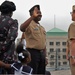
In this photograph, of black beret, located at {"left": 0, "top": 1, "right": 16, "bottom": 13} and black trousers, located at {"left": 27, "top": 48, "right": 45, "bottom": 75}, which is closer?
black beret, located at {"left": 0, "top": 1, "right": 16, "bottom": 13}

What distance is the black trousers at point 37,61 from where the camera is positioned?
15.9ft

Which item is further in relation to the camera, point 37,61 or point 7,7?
point 37,61

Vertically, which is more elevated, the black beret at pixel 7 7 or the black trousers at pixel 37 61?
the black beret at pixel 7 7

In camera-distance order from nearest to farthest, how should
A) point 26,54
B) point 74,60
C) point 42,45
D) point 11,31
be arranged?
point 11,31
point 26,54
point 74,60
point 42,45

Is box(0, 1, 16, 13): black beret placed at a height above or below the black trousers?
above

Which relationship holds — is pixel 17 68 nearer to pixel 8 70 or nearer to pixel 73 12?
pixel 8 70

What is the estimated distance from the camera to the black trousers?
15.9 ft

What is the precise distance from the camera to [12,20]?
4031mm

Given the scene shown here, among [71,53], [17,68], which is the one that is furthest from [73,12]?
[17,68]

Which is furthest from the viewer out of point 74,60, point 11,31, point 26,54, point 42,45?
point 42,45

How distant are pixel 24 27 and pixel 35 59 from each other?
1.68 ft

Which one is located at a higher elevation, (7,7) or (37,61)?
(7,7)

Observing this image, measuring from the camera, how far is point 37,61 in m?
4.88

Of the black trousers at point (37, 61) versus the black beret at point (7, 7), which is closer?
the black beret at point (7, 7)
